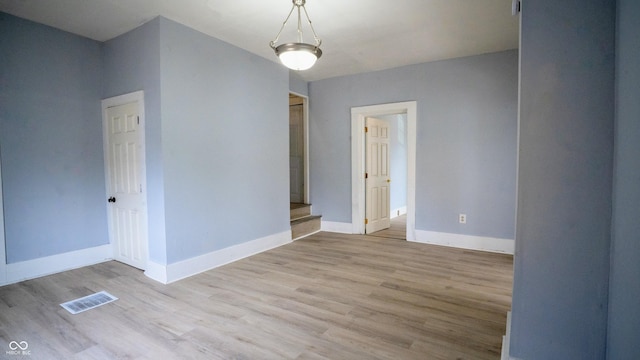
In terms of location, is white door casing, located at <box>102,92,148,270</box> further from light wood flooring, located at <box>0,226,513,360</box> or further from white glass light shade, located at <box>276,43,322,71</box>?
white glass light shade, located at <box>276,43,322,71</box>

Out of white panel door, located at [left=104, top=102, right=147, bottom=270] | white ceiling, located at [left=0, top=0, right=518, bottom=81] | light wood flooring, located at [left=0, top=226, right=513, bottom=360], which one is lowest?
light wood flooring, located at [left=0, top=226, right=513, bottom=360]

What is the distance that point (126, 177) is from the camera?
359 cm

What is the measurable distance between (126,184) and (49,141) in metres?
0.93

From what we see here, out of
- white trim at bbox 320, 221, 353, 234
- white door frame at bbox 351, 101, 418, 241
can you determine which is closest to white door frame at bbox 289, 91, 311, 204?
white trim at bbox 320, 221, 353, 234

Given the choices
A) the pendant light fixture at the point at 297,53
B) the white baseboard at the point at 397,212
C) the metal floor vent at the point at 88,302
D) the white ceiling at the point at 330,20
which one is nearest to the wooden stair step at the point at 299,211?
the white baseboard at the point at 397,212

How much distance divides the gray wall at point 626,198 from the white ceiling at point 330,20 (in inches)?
76.1

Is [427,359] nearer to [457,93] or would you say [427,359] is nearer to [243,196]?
[243,196]

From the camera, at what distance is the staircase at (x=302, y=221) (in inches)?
199

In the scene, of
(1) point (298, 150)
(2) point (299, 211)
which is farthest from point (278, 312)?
(1) point (298, 150)

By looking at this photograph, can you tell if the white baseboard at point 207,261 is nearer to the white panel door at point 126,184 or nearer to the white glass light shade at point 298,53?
the white panel door at point 126,184

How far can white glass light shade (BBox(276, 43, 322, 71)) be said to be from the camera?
8.03 feet

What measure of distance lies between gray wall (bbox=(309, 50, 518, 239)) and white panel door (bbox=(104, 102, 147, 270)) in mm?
3345

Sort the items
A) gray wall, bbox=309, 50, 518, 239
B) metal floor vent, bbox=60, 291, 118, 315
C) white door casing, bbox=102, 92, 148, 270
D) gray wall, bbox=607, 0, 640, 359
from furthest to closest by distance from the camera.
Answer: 1. gray wall, bbox=309, 50, 518, 239
2. white door casing, bbox=102, 92, 148, 270
3. metal floor vent, bbox=60, 291, 118, 315
4. gray wall, bbox=607, 0, 640, 359

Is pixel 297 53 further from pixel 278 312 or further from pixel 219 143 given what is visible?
pixel 278 312
